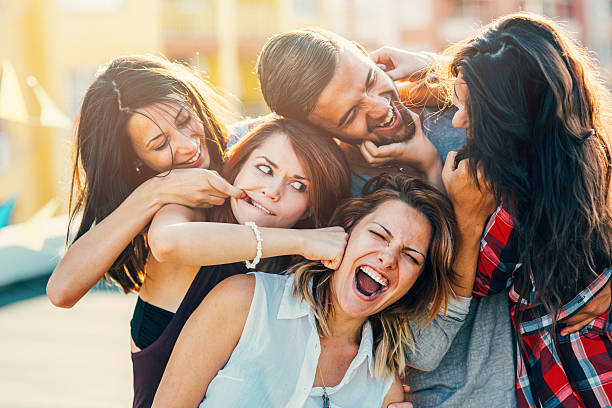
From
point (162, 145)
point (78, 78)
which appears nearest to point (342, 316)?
point (162, 145)

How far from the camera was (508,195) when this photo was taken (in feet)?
7.52

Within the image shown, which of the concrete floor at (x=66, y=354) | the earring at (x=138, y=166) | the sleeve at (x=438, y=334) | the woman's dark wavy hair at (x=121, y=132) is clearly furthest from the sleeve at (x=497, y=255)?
the concrete floor at (x=66, y=354)

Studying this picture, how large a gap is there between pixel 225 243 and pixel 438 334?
880 mm

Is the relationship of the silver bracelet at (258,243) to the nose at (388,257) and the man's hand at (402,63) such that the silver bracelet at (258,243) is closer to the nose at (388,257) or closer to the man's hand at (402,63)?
the nose at (388,257)

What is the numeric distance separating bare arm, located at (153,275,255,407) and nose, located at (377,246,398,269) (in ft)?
1.55

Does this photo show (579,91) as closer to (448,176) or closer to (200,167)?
(448,176)

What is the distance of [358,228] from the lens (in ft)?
8.24

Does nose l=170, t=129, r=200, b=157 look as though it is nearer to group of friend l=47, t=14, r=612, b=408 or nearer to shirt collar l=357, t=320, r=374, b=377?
group of friend l=47, t=14, r=612, b=408

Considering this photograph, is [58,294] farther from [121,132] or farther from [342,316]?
[342,316]

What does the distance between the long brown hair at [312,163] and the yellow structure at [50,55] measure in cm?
1205

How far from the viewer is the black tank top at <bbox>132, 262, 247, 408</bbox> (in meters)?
2.56

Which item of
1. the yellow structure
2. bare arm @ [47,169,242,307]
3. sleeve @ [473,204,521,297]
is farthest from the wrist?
the yellow structure

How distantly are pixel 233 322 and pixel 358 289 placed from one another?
44 centimetres

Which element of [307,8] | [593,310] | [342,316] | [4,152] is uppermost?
[593,310]
